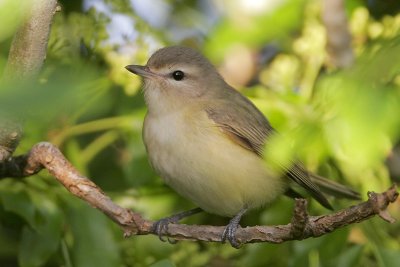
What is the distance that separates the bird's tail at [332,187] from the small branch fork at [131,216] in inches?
37.7

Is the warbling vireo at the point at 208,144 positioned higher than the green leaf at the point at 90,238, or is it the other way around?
the warbling vireo at the point at 208,144

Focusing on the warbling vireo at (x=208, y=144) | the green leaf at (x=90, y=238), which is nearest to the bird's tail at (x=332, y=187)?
the warbling vireo at (x=208, y=144)

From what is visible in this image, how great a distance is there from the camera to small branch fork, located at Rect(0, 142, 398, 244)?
2.61m

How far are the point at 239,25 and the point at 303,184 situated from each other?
1940 mm

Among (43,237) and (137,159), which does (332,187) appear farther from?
(43,237)

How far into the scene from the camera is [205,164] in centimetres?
369

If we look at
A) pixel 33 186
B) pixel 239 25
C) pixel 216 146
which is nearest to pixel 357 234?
pixel 216 146

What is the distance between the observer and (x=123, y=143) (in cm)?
438

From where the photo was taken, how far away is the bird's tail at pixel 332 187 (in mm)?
3975

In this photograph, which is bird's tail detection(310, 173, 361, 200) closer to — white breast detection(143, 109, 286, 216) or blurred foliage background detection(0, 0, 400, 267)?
blurred foliage background detection(0, 0, 400, 267)

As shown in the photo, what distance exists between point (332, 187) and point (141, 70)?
1221 mm

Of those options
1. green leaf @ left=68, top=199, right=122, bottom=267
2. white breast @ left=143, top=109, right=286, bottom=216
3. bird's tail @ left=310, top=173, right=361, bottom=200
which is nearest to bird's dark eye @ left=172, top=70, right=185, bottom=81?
white breast @ left=143, top=109, right=286, bottom=216

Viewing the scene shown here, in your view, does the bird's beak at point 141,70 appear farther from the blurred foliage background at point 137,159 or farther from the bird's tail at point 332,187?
the bird's tail at point 332,187

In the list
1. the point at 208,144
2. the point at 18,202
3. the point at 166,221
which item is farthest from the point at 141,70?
the point at 18,202
